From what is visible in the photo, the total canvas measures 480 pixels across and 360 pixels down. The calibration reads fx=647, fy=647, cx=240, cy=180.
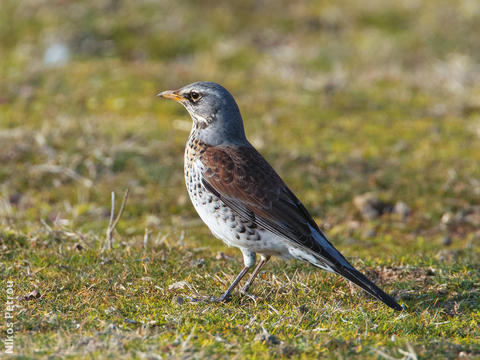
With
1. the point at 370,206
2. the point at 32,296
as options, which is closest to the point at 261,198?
the point at 32,296

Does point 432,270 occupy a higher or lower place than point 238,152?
lower

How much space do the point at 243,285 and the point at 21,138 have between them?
5.51 m

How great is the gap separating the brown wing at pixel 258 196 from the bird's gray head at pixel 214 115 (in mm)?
272

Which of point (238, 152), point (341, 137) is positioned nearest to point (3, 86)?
point (341, 137)

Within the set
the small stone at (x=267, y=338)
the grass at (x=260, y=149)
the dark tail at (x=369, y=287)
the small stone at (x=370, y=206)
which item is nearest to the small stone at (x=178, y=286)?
the grass at (x=260, y=149)

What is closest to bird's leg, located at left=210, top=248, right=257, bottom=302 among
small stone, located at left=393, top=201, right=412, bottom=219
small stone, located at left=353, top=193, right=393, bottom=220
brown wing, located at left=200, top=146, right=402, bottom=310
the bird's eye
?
brown wing, located at left=200, top=146, right=402, bottom=310

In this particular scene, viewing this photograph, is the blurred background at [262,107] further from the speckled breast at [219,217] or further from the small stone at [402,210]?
the speckled breast at [219,217]

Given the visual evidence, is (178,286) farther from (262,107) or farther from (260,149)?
(262,107)

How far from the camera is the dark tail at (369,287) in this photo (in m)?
5.27

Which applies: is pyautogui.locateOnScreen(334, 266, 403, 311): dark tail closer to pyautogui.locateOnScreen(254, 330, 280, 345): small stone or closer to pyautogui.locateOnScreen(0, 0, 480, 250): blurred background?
pyautogui.locateOnScreen(254, 330, 280, 345): small stone

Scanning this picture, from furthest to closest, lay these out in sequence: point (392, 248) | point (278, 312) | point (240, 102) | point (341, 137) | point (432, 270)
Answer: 1. point (240, 102)
2. point (341, 137)
3. point (392, 248)
4. point (432, 270)
5. point (278, 312)

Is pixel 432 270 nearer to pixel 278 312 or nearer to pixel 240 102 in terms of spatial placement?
pixel 278 312

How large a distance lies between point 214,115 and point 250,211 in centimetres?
120

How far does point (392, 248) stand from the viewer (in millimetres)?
7816
